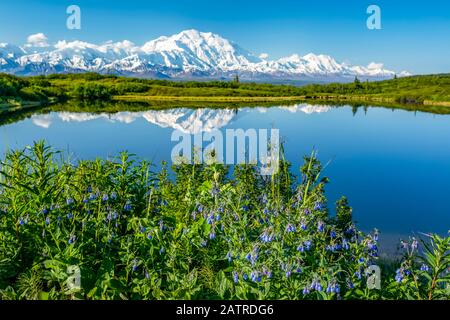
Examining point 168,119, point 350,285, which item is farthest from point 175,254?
point 168,119

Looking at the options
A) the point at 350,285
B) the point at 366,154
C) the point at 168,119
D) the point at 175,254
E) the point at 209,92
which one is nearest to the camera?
the point at 350,285

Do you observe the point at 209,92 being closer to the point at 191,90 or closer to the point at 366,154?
the point at 191,90

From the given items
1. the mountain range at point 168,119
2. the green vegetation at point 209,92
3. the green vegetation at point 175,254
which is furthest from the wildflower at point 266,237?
the green vegetation at point 209,92

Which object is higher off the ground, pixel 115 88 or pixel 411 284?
pixel 115 88

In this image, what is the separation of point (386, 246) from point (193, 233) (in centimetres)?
877

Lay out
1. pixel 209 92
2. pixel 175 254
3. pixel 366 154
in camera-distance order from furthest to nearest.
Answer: pixel 209 92
pixel 366 154
pixel 175 254

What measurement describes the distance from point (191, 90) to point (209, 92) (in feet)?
23.7

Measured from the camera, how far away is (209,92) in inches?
5128

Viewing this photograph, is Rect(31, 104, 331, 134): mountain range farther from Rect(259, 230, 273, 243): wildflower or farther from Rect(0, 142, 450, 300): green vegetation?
Rect(259, 230, 273, 243): wildflower

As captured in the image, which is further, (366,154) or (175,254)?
(366,154)

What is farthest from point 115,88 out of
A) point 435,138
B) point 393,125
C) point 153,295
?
point 153,295

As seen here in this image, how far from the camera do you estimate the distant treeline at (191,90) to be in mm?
93375

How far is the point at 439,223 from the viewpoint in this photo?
15.5 metres

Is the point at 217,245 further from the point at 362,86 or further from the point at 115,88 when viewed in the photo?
the point at 362,86
